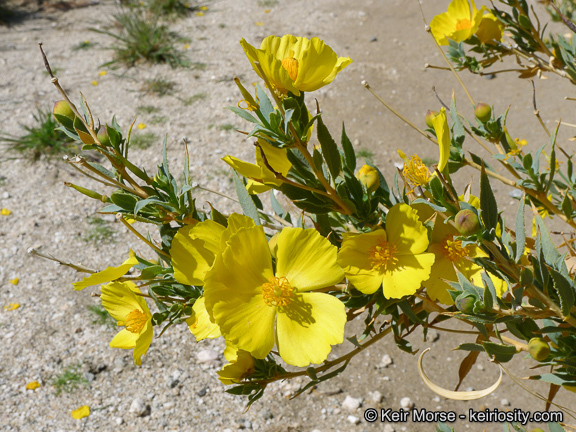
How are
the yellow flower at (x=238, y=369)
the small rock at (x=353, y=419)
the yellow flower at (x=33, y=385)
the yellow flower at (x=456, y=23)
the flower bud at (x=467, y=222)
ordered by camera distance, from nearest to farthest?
the flower bud at (x=467, y=222) < the yellow flower at (x=238, y=369) < the yellow flower at (x=456, y=23) < the small rock at (x=353, y=419) < the yellow flower at (x=33, y=385)

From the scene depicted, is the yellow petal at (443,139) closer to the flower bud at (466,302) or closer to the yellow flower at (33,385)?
the flower bud at (466,302)

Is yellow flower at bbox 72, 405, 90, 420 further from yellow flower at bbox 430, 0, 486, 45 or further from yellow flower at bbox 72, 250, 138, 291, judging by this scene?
yellow flower at bbox 430, 0, 486, 45

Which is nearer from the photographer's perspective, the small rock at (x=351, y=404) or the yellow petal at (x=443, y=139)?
the yellow petal at (x=443, y=139)

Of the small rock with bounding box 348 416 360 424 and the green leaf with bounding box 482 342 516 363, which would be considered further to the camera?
the small rock with bounding box 348 416 360 424

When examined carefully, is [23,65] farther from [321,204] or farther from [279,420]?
[321,204]

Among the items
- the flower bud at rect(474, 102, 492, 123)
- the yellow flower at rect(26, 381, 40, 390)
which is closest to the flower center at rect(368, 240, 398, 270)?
the flower bud at rect(474, 102, 492, 123)

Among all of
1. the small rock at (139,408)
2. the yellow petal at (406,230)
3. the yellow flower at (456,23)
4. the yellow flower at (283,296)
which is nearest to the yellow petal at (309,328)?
the yellow flower at (283,296)

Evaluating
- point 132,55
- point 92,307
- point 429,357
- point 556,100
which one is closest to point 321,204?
point 429,357
